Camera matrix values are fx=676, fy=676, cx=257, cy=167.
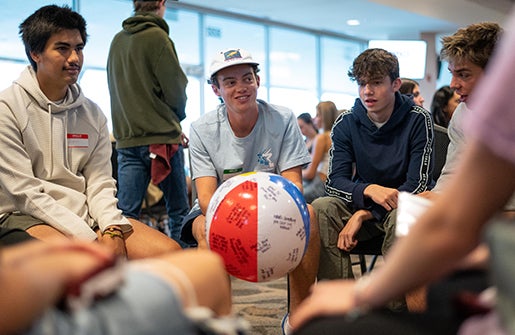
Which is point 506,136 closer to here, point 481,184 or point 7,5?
point 481,184

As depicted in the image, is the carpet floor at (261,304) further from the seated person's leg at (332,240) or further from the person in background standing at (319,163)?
the person in background standing at (319,163)

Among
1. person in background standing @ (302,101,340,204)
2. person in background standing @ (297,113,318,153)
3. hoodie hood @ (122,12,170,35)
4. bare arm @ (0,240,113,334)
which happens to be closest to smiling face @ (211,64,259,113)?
hoodie hood @ (122,12,170,35)

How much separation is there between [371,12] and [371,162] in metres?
9.36

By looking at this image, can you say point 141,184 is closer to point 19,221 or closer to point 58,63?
point 58,63

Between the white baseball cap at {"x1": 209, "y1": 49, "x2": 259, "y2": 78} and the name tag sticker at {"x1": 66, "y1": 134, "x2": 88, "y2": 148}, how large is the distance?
693mm

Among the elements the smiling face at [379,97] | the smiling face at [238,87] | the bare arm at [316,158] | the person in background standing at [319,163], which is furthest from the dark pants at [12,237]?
the bare arm at [316,158]

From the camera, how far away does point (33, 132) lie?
2689mm

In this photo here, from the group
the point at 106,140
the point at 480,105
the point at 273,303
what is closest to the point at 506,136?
the point at 480,105

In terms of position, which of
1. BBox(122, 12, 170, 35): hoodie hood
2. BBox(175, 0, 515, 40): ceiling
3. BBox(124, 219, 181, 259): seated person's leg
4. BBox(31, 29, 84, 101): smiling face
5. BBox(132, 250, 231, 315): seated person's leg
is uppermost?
BBox(175, 0, 515, 40): ceiling

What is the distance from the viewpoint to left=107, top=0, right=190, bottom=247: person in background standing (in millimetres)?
4125

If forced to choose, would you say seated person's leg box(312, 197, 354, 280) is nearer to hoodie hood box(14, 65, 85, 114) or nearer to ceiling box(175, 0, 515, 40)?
hoodie hood box(14, 65, 85, 114)

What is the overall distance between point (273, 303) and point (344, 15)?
30.4ft

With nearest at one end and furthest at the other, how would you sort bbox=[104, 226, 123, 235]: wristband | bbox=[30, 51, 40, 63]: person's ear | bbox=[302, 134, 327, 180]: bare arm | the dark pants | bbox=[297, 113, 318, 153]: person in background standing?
the dark pants < bbox=[104, 226, 123, 235]: wristband < bbox=[30, 51, 40, 63]: person's ear < bbox=[302, 134, 327, 180]: bare arm < bbox=[297, 113, 318, 153]: person in background standing

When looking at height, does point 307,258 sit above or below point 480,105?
below
